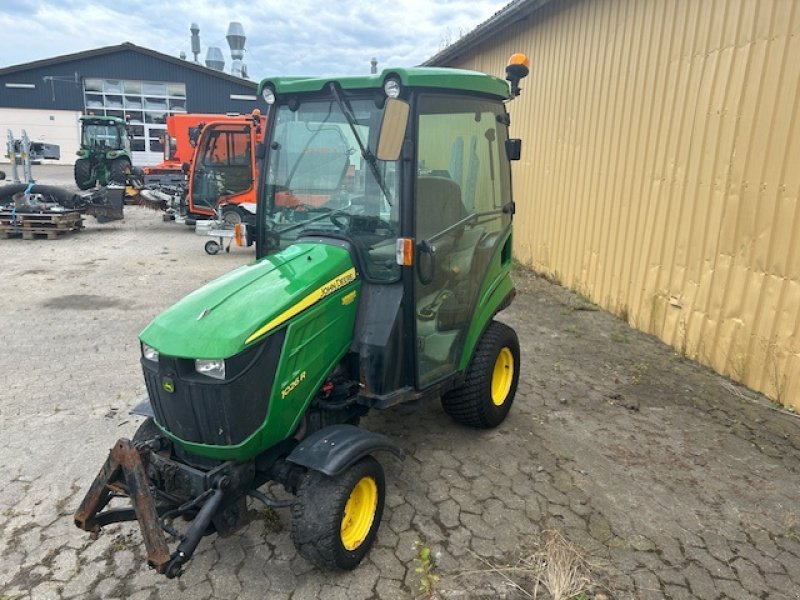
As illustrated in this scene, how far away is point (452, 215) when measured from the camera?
3414 mm

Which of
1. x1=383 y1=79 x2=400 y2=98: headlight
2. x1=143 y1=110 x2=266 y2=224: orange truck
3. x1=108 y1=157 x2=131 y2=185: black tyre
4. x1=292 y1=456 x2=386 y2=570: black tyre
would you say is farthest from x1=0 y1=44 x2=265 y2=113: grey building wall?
x1=292 y1=456 x2=386 y2=570: black tyre

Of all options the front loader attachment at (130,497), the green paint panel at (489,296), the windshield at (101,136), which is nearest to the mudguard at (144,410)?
the front loader attachment at (130,497)

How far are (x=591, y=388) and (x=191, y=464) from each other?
3.33 meters

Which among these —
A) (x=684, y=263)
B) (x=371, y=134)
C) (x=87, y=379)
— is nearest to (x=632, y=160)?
(x=684, y=263)

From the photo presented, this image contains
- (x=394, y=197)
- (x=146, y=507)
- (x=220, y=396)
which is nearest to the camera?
(x=146, y=507)

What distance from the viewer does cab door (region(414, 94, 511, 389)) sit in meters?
3.10

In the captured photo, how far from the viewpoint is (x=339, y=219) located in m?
3.15

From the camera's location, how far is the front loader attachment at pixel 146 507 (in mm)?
2262

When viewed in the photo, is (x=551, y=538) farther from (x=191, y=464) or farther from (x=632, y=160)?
(x=632, y=160)

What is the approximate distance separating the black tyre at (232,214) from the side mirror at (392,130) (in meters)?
9.40

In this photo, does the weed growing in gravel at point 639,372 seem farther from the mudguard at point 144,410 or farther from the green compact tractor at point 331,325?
the mudguard at point 144,410

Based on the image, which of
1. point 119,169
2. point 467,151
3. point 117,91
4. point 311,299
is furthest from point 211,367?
point 117,91

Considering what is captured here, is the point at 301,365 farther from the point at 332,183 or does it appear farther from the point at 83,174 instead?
the point at 83,174

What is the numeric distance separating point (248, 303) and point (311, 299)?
294 mm
